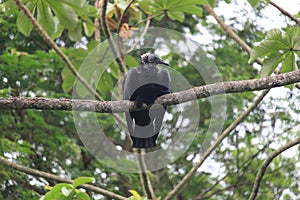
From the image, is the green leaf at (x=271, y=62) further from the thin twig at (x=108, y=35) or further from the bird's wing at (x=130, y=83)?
the thin twig at (x=108, y=35)

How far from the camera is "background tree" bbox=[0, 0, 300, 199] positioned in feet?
16.8

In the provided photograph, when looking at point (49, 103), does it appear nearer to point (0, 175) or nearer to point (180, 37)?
point (0, 175)

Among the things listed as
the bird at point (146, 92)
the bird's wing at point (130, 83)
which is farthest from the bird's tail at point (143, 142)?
the bird's wing at point (130, 83)

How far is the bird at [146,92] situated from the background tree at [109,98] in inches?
23.5

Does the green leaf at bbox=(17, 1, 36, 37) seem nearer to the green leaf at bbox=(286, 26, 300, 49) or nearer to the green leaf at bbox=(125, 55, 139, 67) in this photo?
the green leaf at bbox=(125, 55, 139, 67)

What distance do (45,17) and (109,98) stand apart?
7.07ft

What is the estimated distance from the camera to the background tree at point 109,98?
202 inches

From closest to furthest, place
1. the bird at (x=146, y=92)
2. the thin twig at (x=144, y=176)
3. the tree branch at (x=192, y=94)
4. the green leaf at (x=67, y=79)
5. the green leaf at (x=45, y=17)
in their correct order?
the tree branch at (x=192, y=94)
the bird at (x=146, y=92)
the thin twig at (x=144, y=176)
the green leaf at (x=45, y=17)
the green leaf at (x=67, y=79)

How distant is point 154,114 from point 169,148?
2518 mm

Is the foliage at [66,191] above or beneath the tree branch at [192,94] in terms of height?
beneath

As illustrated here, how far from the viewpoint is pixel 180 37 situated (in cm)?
703

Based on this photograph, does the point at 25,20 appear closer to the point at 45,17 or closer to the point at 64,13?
the point at 45,17

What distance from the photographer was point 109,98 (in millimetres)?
7273

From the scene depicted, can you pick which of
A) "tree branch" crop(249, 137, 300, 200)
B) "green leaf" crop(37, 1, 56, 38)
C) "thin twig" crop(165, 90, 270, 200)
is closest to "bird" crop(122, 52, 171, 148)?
"thin twig" crop(165, 90, 270, 200)
